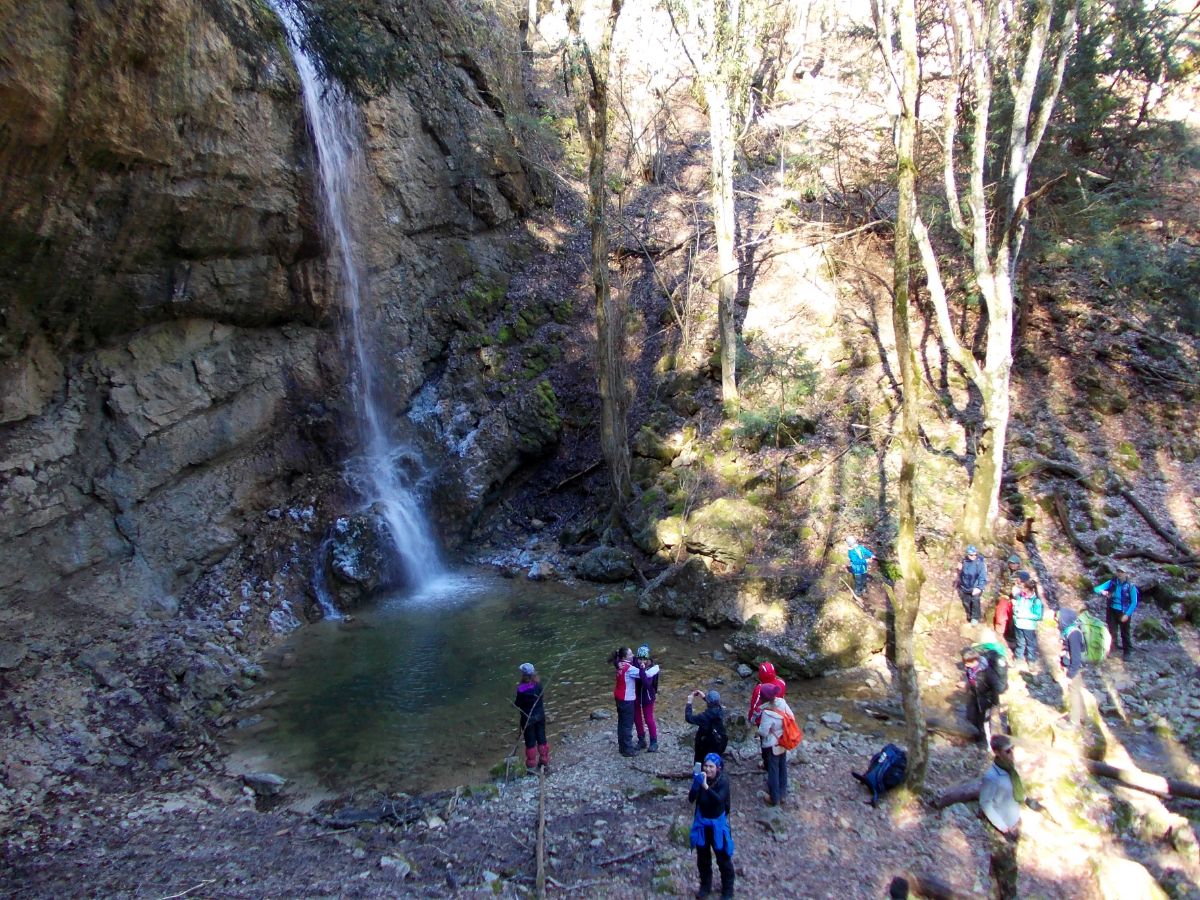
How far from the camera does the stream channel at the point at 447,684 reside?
9453 millimetres

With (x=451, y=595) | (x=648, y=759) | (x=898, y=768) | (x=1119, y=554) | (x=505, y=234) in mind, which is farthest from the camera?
(x=505, y=234)

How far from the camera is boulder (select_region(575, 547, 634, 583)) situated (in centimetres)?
1590

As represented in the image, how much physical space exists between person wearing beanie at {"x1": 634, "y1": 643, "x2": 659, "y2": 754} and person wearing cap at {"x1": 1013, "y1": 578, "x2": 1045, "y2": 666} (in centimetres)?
567

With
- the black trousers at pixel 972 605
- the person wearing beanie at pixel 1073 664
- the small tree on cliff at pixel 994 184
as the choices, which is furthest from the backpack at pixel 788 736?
the small tree on cliff at pixel 994 184

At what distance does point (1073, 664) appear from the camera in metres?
9.02

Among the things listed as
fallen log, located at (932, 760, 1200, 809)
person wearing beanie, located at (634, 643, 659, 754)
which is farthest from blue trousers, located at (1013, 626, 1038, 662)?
person wearing beanie, located at (634, 643, 659, 754)

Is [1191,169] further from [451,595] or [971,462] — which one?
[451,595]

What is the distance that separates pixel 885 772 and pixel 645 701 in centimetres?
295

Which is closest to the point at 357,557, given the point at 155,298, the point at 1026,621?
the point at 155,298

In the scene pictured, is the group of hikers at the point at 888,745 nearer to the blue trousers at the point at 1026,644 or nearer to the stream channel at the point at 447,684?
the blue trousers at the point at 1026,644

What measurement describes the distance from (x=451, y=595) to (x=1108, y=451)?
575 inches

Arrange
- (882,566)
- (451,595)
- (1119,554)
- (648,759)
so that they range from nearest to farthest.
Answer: (648,759) < (1119,554) < (882,566) < (451,595)

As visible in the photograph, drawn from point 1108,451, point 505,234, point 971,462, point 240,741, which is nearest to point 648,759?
point 240,741

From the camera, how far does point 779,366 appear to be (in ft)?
60.9
